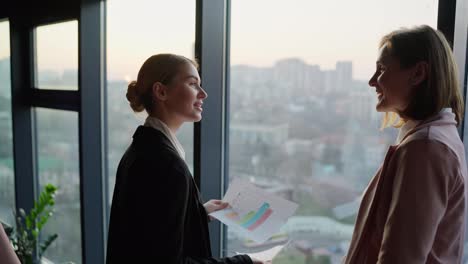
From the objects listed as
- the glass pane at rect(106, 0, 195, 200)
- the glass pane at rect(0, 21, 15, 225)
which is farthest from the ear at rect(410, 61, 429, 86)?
the glass pane at rect(0, 21, 15, 225)

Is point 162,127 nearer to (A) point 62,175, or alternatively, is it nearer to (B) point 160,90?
(B) point 160,90

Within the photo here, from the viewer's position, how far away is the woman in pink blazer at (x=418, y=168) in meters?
0.92

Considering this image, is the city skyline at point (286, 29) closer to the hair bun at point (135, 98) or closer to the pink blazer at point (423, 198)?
the pink blazer at point (423, 198)

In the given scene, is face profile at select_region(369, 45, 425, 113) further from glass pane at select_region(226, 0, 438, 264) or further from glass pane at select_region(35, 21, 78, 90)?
glass pane at select_region(35, 21, 78, 90)

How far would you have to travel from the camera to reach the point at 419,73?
39.1 inches

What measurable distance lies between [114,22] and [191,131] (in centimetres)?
116

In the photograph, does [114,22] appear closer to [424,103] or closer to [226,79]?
[226,79]

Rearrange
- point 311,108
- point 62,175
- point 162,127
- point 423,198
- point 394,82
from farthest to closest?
point 62,175
point 311,108
point 162,127
point 394,82
point 423,198

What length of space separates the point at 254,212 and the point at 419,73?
2.18 feet

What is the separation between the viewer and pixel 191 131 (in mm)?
2145

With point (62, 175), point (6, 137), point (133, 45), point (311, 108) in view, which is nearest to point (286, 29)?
point (311, 108)

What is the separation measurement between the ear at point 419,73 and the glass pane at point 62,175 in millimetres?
2751

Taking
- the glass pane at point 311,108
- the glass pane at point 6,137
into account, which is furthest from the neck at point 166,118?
the glass pane at point 6,137

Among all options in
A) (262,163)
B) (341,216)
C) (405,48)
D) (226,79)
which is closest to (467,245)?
(341,216)
